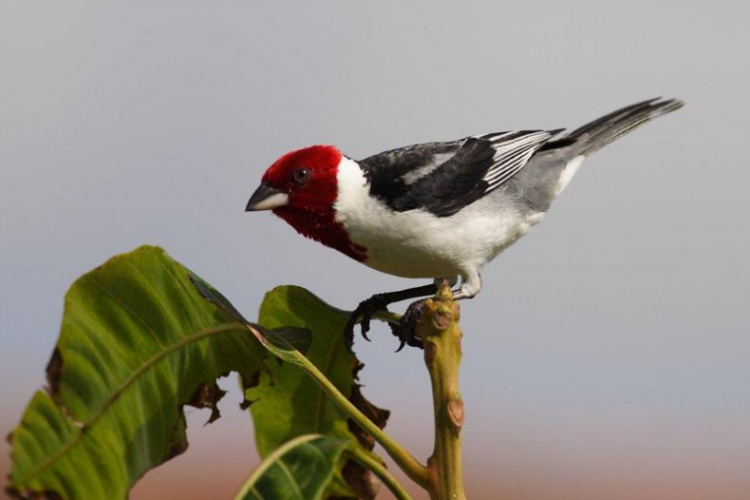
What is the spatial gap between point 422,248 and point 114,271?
1325 mm

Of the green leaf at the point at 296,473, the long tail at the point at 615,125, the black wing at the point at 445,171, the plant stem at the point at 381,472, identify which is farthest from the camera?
the long tail at the point at 615,125

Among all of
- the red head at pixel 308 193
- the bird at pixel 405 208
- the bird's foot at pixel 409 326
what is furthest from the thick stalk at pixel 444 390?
the red head at pixel 308 193

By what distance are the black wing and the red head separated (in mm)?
173

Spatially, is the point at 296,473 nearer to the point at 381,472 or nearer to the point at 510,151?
the point at 381,472

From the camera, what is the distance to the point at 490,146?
12.3 feet

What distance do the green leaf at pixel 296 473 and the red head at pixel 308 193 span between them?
54.5 inches

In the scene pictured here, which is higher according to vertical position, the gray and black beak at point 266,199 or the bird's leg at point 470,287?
the gray and black beak at point 266,199

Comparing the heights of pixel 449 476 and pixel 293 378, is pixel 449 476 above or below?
below

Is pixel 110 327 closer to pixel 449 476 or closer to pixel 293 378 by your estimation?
pixel 293 378

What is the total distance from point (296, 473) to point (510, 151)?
2.23 m

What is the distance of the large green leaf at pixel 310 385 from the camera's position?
2545 millimetres

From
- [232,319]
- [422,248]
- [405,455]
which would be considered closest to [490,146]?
[422,248]

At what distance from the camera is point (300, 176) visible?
3221mm

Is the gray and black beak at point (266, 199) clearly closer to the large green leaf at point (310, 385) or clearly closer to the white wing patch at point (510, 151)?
the large green leaf at point (310, 385)
